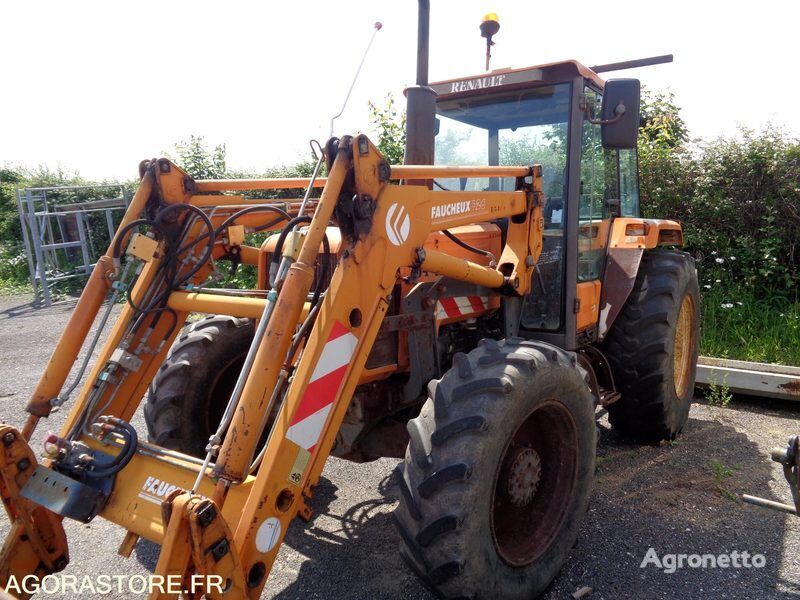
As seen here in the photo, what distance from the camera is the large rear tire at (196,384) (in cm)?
314

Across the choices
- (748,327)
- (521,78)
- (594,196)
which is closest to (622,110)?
(521,78)

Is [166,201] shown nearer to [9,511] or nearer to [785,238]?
[9,511]

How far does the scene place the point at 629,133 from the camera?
3.12 m

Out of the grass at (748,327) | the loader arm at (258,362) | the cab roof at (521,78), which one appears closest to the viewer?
the loader arm at (258,362)

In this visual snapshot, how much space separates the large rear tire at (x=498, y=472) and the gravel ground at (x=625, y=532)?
29 centimetres

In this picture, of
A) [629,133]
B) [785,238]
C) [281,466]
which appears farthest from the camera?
[785,238]

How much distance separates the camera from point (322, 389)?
2.22 metres

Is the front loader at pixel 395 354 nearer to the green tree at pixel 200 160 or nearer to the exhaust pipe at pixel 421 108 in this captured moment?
the exhaust pipe at pixel 421 108

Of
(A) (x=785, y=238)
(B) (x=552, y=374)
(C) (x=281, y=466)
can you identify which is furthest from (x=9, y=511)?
(A) (x=785, y=238)

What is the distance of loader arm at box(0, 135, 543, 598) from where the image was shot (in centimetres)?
199

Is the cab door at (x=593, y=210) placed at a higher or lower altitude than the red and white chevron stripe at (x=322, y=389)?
higher

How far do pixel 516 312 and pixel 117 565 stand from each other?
2.43 m

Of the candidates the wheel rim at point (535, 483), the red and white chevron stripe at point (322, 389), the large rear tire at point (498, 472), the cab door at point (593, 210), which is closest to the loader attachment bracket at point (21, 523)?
the red and white chevron stripe at point (322, 389)

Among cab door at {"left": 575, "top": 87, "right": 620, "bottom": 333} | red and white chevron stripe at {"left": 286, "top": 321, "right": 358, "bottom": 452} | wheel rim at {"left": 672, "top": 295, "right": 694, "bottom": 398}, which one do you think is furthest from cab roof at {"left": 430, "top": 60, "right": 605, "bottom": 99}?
red and white chevron stripe at {"left": 286, "top": 321, "right": 358, "bottom": 452}
